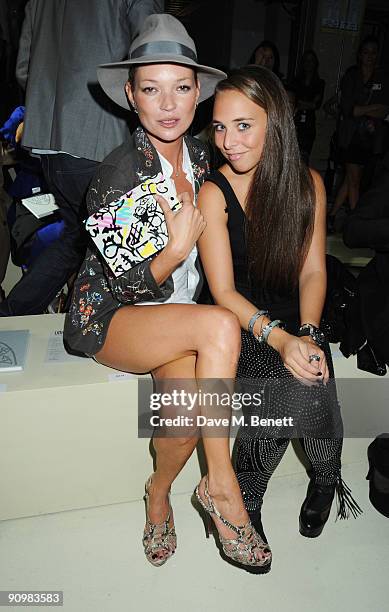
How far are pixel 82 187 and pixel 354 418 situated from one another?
137 centimetres

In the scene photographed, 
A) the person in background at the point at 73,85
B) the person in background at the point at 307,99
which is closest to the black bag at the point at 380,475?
the person in background at the point at 73,85

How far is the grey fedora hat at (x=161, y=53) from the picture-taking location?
4.60ft

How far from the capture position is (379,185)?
1720 mm

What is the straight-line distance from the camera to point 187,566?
1.51 m

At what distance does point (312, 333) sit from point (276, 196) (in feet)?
1.38

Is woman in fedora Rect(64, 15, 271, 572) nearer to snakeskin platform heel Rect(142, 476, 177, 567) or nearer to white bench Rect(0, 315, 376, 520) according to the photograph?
snakeskin platform heel Rect(142, 476, 177, 567)

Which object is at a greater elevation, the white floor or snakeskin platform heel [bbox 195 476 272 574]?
snakeskin platform heel [bbox 195 476 272 574]

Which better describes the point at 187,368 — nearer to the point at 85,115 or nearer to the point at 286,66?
the point at 85,115

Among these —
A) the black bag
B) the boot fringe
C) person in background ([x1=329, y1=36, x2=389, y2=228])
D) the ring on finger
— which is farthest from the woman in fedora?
person in background ([x1=329, y1=36, x2=389, y2=228])

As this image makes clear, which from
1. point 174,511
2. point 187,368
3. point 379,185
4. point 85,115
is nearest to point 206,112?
point 85,115

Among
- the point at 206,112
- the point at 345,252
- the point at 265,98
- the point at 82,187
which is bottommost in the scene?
the point at 345,252

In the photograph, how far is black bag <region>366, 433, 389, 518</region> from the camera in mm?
1693

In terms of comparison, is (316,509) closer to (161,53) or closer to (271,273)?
(271,273)

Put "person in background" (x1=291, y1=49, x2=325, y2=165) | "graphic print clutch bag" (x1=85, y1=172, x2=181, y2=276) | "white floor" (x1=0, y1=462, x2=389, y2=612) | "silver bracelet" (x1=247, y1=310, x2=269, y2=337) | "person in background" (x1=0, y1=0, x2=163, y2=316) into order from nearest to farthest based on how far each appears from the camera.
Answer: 1. "graphic print clutch bag" (x1=85, y1=172, x2=181, y2=276)
2. "white floor" (x1=0, y1=462, x2=389, y2=612)
3. "silver bracelet" (x1=247, y1=310, x2=269, y2=337)
4. "person in background" (x1=0, y1=0, x2=163, y2=316)
5. "person in background" (x1=291, y1=49, x2=325, y2=165)
